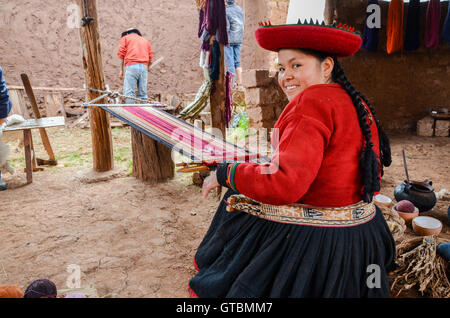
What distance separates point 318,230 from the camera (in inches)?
48.8

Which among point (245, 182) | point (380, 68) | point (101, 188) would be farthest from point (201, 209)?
point (380, 68)

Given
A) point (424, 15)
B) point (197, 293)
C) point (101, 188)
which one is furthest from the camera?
point (424, 15)

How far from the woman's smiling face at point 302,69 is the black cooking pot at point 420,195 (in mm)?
1921

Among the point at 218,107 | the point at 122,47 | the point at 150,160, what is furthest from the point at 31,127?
the point at 122,47

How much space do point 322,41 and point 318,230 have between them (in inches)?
28.3

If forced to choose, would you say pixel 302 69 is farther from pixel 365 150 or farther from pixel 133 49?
pixel 133 49

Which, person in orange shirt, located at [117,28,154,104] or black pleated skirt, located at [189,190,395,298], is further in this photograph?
person in orange shirt, located at [117,28,154,104]

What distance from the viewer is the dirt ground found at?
193cm

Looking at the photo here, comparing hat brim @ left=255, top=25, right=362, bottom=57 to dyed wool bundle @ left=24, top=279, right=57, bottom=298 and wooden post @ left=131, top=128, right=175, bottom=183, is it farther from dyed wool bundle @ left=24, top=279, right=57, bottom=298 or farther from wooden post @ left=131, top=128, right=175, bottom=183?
wooden post @ left=131, top=128, right=175, bottom=183

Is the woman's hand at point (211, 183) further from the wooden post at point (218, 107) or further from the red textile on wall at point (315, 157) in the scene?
the wooden post at point (218, 107)

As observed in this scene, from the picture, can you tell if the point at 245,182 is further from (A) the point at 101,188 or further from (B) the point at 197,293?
(A) the point at 101,188

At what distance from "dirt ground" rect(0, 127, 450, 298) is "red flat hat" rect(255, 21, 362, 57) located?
1.41 metres

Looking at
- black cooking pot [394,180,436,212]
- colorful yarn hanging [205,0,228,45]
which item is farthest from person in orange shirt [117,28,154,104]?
black cooking pot [394,180,436,212]
